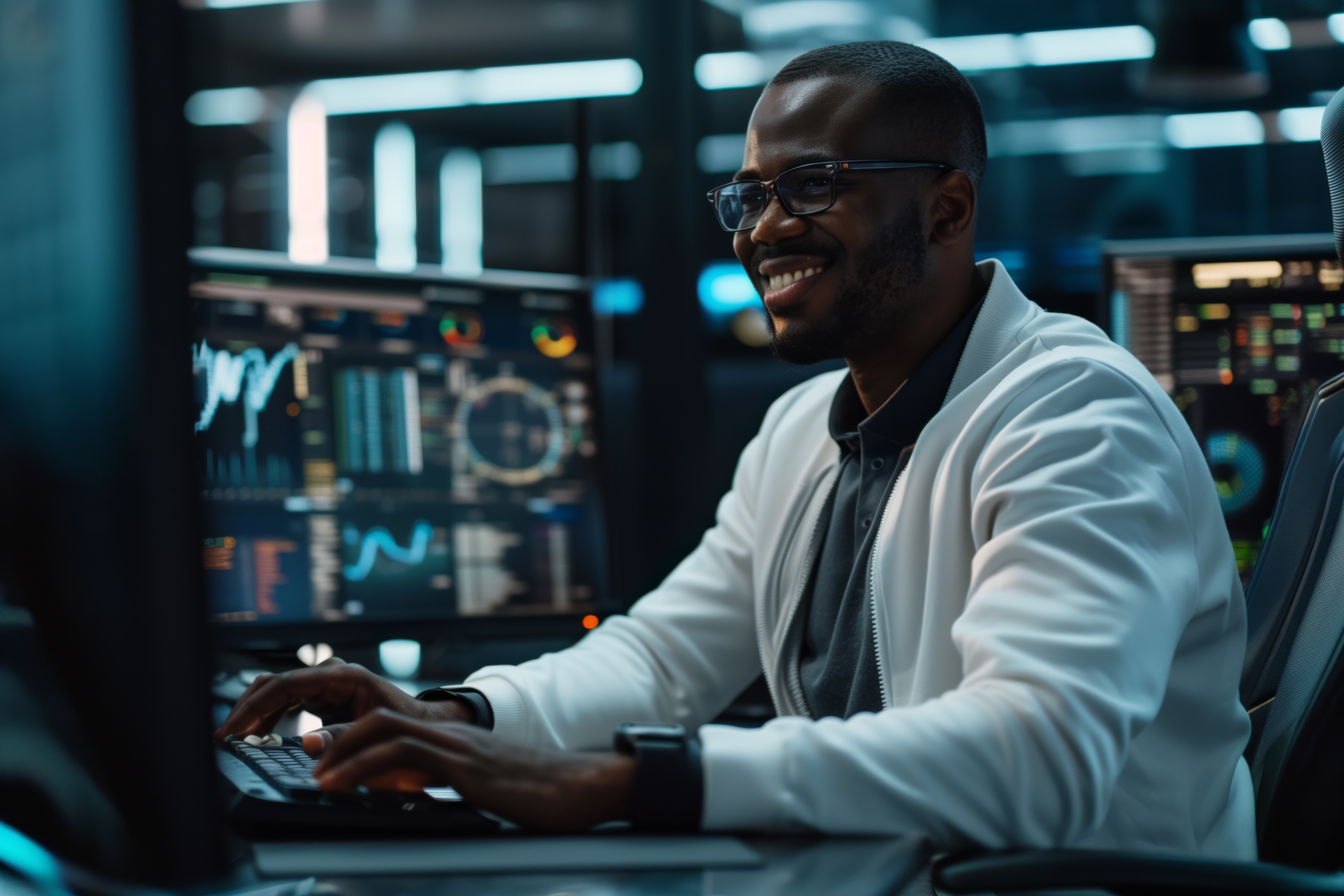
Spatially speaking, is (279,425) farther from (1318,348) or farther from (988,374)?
(1318,348)

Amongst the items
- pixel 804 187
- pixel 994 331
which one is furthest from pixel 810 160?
pixel 994 331

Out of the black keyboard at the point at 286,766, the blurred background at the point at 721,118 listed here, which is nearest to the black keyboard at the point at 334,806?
the black keyboard at the point at 286,766

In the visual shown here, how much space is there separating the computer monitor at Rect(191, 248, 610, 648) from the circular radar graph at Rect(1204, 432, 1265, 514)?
101 centimetres

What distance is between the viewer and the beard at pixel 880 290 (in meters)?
1.14

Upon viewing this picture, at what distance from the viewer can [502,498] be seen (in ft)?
6.26

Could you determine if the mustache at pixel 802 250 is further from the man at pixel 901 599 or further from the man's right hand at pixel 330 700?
the man's right hand at pixel 330 700

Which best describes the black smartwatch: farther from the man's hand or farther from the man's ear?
the man's ear

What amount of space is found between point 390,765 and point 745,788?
0.77 feet

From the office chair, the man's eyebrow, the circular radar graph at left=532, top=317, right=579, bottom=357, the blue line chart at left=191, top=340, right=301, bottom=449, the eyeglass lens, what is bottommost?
the office chair

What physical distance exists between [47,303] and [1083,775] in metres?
0.67

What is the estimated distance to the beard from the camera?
1141 mm

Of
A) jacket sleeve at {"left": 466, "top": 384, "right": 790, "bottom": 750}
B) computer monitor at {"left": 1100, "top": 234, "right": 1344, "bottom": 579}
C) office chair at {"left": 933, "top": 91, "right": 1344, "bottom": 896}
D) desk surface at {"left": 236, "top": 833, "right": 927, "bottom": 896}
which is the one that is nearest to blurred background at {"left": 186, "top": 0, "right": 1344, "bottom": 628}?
computer monitor at {"left": 1100, "top": 234, "right": 1344, "bottom": 579}

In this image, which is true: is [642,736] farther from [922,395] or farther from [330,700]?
[922,395]

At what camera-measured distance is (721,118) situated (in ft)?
23.4
